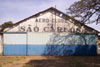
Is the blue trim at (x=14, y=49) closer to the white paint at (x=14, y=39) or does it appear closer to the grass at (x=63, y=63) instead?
the white paint at (x=14, y=39)

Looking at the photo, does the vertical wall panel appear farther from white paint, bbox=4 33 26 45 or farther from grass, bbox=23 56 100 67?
grass, bbox=23 56 100 67

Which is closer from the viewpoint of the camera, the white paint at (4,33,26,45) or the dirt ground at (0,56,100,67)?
the dirt ground at (0,56,100,67)

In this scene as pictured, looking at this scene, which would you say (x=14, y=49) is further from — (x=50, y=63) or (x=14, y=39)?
(x=50, y=63)

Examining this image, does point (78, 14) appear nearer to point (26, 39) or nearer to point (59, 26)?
point (59, 26)

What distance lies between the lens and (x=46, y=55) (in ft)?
65.6

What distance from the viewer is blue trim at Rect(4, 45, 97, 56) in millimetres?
19906

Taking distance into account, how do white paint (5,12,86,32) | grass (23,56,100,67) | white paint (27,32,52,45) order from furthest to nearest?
white paint (5,12,86,32) < white paint (27,32,52,45) < grass (23,56,100,67)

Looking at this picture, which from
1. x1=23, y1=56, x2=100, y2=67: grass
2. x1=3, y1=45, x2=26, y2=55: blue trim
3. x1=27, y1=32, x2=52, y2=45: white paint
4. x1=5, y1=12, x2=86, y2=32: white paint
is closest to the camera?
x1=23, y1=56, x2=100, y2=67: grass

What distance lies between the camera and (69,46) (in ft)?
66.3

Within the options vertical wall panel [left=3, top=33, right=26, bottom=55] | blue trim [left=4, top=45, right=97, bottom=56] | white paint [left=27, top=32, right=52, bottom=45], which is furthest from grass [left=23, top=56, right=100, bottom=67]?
vertical wall panel [left=3, top=33, right=26, bottom=55]

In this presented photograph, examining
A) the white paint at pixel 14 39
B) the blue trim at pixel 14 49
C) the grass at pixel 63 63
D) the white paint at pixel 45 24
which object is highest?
the white paint at pixel 45 24

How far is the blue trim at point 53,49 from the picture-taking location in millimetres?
19906

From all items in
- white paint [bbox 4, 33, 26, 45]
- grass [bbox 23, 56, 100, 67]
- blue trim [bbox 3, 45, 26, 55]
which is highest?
white paint [bbox 4, 33, 26, 45]

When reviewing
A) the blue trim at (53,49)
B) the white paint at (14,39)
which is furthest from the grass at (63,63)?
the white paint at (14,39)
